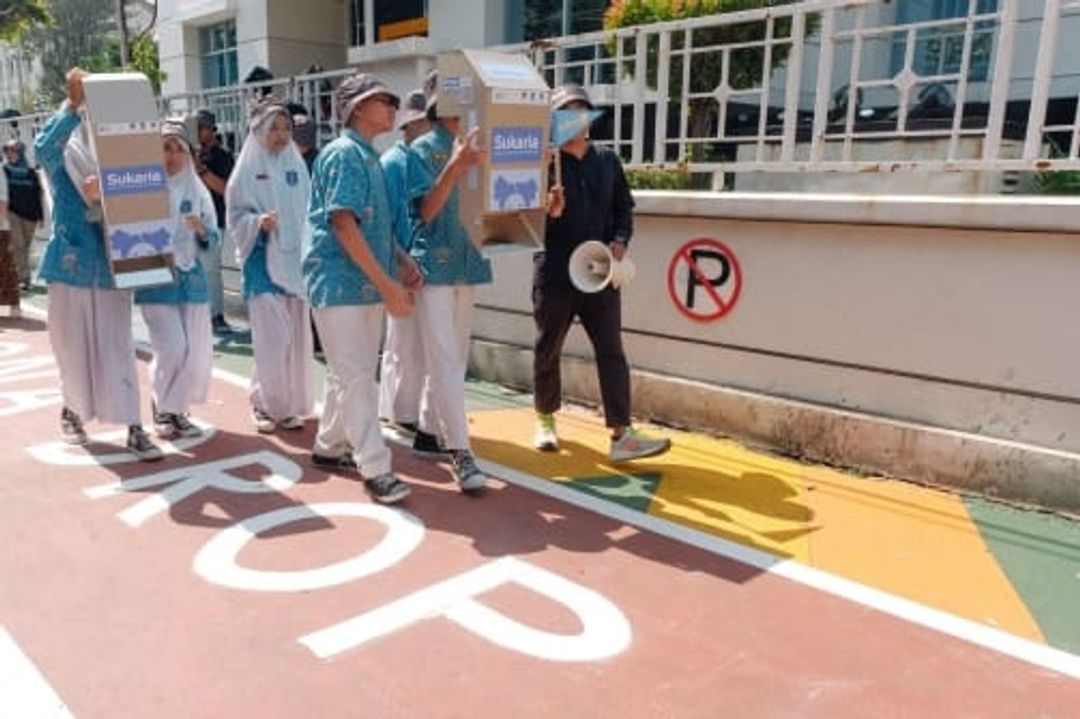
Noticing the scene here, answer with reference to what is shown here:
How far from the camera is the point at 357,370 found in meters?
3.92

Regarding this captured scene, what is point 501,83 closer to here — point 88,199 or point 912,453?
point 88,199

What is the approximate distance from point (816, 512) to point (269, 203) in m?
3.30

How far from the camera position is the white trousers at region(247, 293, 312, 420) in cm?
511

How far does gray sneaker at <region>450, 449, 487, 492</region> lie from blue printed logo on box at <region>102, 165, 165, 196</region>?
189 cm

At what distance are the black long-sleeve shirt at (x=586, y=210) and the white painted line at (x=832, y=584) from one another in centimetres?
109

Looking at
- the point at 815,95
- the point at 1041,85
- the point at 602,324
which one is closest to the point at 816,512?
the point at 602,324

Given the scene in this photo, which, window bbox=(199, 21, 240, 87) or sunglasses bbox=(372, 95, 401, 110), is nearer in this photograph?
sunglasses bbox=(372, 95, 401, 110)

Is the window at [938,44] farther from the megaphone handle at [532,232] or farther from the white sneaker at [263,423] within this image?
the white sneaker at [263,423]

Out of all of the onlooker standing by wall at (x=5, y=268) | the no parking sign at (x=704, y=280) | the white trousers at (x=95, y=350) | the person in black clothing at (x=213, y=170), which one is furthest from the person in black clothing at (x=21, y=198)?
the no parking sign at (x=704, y=280)

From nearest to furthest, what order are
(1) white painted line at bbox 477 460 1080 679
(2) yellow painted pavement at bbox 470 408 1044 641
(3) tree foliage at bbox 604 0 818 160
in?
1. (1) white painted line at bbox 477 460 1080 679
2. (2) yellow painted pavement at bbox 470 408 1044 641
3. (3) tree foliage at bbox 604 0 818 160

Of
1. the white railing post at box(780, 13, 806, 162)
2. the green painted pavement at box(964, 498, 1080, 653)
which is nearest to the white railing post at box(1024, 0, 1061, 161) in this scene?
the white railing post at box(780, 13, 806, 162)

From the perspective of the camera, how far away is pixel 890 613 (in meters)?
3.09

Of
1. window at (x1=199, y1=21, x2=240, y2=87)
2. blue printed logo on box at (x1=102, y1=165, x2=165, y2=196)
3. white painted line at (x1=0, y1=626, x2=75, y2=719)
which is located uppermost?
window at (x1=199, y1=21, x2=240, y2=87)

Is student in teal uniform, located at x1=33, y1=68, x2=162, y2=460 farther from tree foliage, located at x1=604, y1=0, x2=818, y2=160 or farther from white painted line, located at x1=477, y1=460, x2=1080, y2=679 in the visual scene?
tree foliage, located at x1=604, y1=0, x2=818, y2=160
